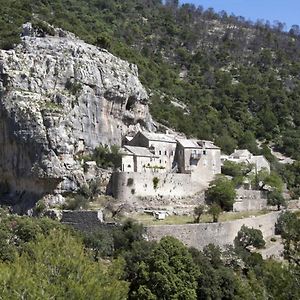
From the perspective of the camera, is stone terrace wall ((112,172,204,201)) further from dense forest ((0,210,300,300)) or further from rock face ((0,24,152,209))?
dense forest ((0,210,300,300))

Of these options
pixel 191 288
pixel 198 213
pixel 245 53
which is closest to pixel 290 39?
pixel 245 53

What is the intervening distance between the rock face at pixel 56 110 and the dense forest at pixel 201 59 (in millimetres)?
5599

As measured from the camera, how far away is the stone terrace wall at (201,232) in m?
44.5

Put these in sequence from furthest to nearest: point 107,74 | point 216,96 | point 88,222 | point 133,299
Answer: point 216,96
point 107,74
point 88,222
point 133,299

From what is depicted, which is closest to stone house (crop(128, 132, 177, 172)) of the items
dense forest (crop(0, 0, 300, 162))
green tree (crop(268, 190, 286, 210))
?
green tree (crop(268, 190, 286, 210))

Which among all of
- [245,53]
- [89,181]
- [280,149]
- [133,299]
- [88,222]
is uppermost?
[245,53]

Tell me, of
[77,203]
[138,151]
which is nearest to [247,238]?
[138,151]

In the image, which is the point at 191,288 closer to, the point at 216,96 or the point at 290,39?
the point at 216,96

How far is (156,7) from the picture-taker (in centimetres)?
15712

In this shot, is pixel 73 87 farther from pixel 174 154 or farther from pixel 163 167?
pixel 174 154

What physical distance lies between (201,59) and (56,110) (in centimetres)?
7470

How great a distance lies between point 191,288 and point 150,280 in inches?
110

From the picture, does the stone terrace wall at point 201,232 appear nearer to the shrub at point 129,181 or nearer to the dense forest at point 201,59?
the shrub at point 129,181

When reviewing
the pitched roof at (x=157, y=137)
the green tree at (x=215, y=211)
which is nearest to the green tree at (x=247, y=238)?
the green tree at (x=215, y=211)
